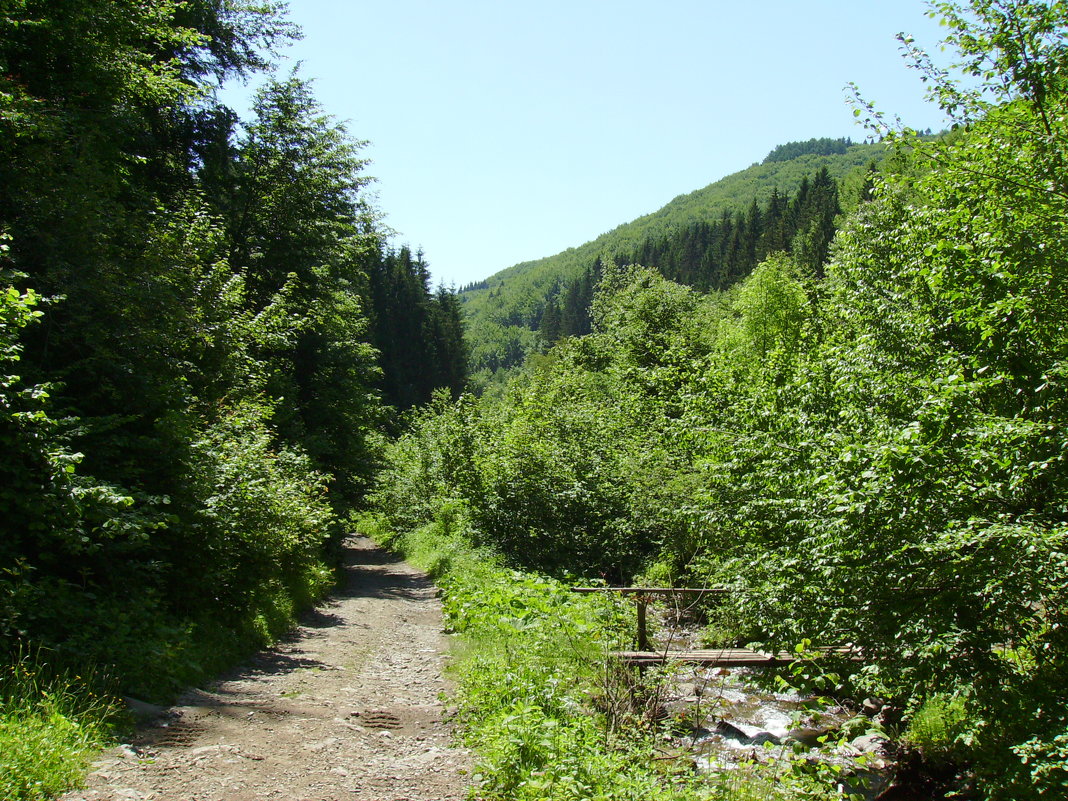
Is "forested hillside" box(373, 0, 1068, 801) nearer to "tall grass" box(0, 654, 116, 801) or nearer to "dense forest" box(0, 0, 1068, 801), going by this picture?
"dense forest" box(0, 0, 1068, 801)

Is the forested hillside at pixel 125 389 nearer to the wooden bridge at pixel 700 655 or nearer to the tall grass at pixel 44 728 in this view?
the tall grass at pixel 44 728

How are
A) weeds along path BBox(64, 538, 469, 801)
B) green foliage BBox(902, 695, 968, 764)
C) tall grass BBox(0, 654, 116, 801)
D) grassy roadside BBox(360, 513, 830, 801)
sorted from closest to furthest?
tall grass BBox(0, 654, 116, 801), weeds along path BBox(64, 538, 469, 801), grassy roadside BBox(360, 513, 830, 801), green foliage BBox(902, 695, 968, 764)

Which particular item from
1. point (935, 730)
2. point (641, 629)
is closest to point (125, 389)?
point (641, 629)

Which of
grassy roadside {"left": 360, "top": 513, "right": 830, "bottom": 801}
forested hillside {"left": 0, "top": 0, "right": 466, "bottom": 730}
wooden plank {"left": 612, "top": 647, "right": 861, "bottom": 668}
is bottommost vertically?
wooden plank {"left": 612, "top": 647, "right": 861, "bottom": 668}

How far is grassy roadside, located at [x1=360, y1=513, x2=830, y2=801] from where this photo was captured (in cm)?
538

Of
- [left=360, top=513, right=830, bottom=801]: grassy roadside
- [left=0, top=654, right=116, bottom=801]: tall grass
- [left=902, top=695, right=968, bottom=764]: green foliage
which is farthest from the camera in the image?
[left=902, top=695, right=968, bottom=764]: green foliage

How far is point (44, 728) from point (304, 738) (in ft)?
7.16

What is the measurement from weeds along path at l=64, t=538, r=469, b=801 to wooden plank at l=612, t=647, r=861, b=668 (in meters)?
2.97

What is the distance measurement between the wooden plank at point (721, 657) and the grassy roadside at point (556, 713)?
62 cm

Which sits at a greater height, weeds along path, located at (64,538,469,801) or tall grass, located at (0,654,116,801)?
tall grass, located at (0,654,116,801)

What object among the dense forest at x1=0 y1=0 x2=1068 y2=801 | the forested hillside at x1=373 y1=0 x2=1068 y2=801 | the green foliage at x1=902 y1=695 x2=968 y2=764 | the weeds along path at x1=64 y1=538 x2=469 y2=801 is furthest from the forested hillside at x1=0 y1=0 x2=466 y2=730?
the green foliage at x1=902 y1=695 x2=968 y2=764

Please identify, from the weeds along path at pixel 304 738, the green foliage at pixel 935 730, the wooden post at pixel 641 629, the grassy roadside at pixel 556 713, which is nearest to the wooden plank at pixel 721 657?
the wooden post at pixel 641 629

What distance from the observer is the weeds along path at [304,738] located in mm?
5012

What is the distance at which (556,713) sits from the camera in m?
6.77
